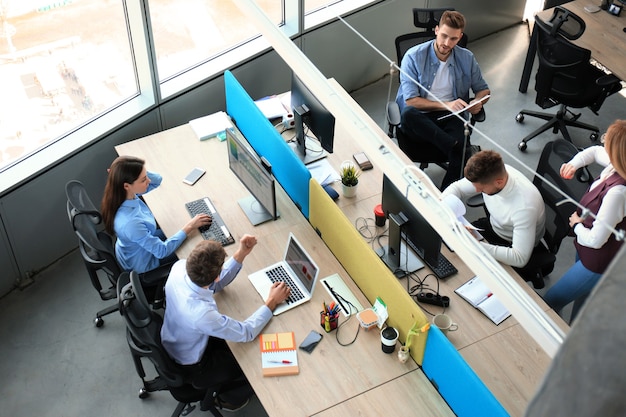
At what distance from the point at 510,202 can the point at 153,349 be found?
6.60 feet

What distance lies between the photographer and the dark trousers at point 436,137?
4723 millimetres

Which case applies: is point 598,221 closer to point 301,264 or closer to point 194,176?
point 301,264

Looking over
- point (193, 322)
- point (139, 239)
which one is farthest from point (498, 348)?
point (139, 239)

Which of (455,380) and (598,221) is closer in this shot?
(455,380)

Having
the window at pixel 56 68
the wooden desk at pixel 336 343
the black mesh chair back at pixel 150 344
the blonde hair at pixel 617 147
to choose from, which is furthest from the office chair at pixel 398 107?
the black mesh chair back at pixel 150 344

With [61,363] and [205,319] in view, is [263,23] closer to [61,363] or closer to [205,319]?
[205,319]

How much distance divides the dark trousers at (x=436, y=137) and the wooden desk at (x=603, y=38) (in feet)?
4.50

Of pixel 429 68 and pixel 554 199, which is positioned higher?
pixel 429 68

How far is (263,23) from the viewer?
10.1 ft

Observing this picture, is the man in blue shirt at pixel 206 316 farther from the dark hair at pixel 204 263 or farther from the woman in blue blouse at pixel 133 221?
the woman in blue blouse at pixel 133 221

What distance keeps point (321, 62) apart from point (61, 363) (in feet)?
10.8

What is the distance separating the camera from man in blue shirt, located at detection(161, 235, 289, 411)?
124 inches

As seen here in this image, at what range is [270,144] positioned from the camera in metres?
4.27

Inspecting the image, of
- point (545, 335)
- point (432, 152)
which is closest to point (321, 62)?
point (432, 152)
